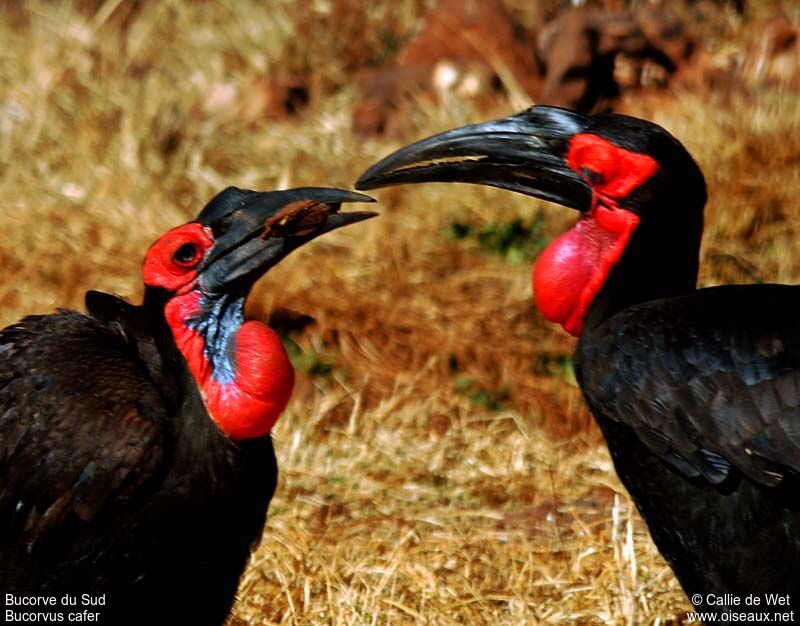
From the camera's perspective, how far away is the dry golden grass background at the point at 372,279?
3.96 metres

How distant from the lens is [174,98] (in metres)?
7.46

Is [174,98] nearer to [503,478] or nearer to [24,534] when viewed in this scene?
[503,478]

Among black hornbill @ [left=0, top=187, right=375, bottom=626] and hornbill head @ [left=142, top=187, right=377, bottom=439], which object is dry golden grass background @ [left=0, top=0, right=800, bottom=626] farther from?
hornbill head @ [left=142, top=187, right=377, bottom=439]

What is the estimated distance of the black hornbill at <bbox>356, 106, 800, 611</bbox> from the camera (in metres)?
2.94

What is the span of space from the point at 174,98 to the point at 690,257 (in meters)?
4.63

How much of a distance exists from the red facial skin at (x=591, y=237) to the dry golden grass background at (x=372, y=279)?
852mm

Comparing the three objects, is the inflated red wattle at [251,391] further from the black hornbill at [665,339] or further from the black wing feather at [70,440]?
the black hornbill at [665,339]

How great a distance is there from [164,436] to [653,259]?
1140 mm

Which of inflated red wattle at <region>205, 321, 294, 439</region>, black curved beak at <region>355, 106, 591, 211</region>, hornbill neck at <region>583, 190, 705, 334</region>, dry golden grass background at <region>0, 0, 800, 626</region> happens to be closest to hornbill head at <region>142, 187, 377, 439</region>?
inflated red wattle at <region>205, 321, 294, 439</region>

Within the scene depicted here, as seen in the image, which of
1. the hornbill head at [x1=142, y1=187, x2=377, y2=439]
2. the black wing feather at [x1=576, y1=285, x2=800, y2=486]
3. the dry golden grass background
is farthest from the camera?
the dry golden grass background

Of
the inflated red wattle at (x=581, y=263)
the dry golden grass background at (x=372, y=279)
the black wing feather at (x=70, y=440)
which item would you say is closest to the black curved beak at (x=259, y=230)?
the black wing feather at (x=70, y=440)

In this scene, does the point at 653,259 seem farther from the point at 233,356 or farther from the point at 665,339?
the point at 233,356

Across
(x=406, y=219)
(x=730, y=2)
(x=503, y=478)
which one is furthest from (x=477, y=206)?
(x=730, y=2)

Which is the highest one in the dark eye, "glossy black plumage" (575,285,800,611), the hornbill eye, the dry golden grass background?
the dark eye
